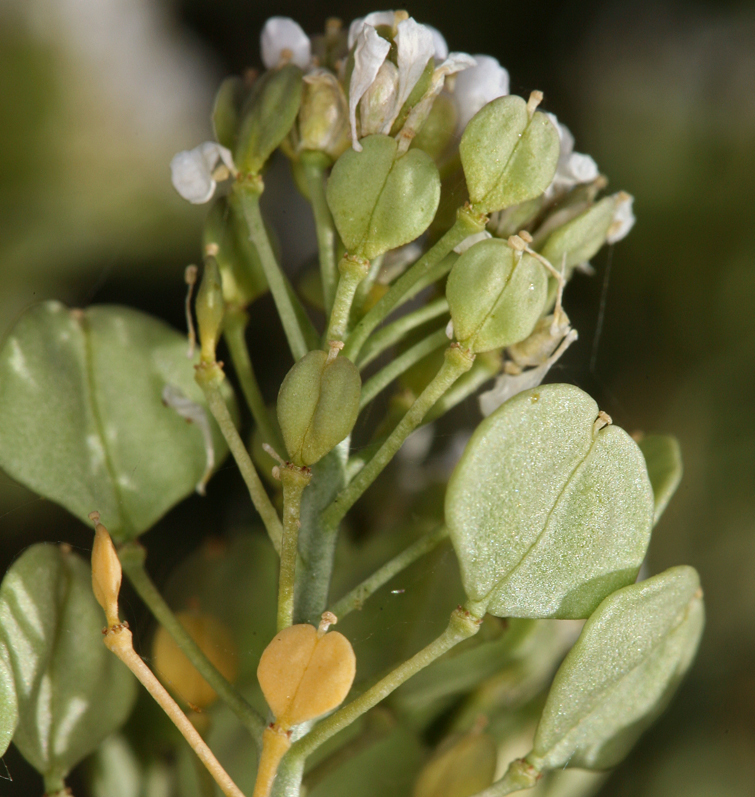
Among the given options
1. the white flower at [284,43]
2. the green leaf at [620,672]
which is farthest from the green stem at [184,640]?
the white flower at [284,43]

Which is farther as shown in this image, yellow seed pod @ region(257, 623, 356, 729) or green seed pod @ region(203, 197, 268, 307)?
green seed pod @ region(203, 197, 268, 307)

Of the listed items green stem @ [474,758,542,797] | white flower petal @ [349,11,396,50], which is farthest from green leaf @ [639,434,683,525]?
white flower petal @ [349,11,396,50]

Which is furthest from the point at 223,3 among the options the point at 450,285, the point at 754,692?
the point at 754,692

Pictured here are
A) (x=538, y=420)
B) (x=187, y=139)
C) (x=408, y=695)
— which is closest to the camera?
(x=538, y=420)

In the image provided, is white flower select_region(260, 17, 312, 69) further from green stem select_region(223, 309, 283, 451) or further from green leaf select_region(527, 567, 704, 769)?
green leaf select_region(527, 567, 704, 769)

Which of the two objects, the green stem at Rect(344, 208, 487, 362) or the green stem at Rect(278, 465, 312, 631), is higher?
the green stem at Rect(344, 208, 487, 362)

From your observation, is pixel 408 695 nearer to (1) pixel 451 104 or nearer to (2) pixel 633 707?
(2) pixel 633 707
